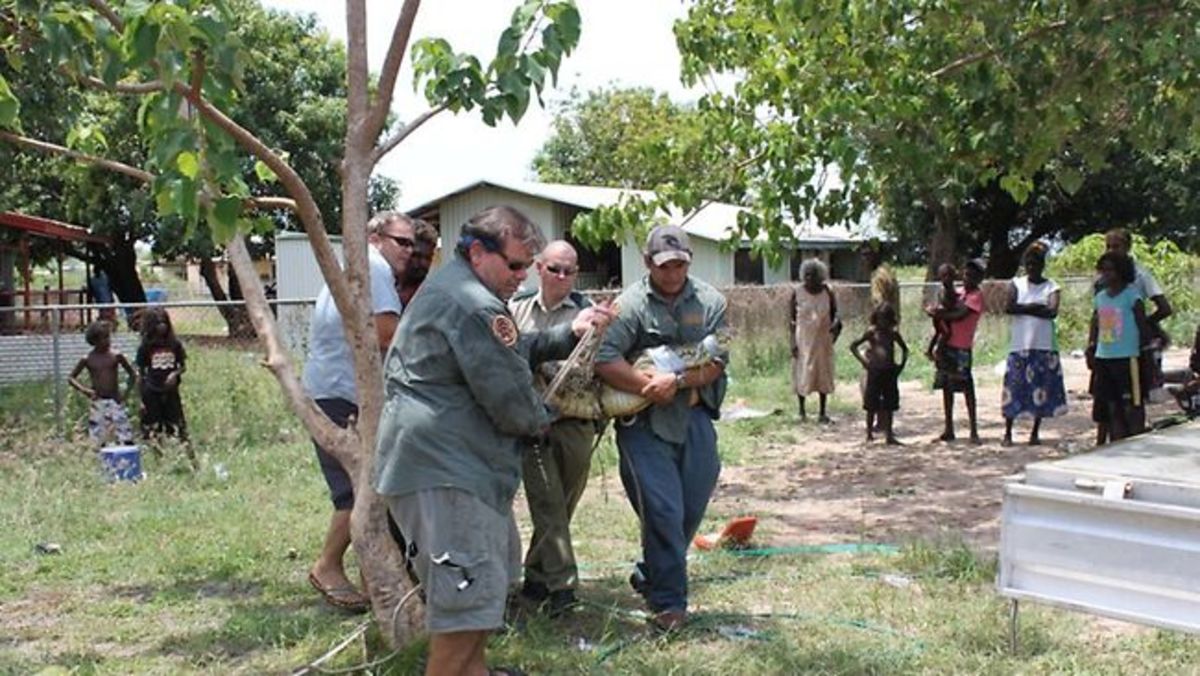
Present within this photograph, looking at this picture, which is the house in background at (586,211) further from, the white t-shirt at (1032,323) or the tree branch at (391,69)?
the tree branch at (391,69)

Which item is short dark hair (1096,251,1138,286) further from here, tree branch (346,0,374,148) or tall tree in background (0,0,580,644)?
tree branch (346,0,374,148)

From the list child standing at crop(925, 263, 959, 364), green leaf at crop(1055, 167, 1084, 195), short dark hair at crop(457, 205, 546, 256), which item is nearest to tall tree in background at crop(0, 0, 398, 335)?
child standing at crop(925, 263, 959, 364)

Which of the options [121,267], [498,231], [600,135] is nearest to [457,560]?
[498,231]

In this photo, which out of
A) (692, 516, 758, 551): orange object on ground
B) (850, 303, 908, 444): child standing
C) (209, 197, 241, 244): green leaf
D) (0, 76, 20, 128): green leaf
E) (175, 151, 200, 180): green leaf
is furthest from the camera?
(850, 303, 908, 444): child standing

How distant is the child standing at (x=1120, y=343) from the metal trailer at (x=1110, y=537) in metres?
4.19

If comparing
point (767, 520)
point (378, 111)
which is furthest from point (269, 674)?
point (767, 520)

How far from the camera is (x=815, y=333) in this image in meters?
11.7

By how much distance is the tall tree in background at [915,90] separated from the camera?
305 inches

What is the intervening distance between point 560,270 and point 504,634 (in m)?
1.55

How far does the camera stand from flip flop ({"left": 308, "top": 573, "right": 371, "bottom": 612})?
17.9ft

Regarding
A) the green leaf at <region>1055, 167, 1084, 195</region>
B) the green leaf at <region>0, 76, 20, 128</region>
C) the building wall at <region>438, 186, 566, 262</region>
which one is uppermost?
the building wall at <region>438, 186, 566, 262</region>

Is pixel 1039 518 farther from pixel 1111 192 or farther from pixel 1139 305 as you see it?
pixel 1111 192

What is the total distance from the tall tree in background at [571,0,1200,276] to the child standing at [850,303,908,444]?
6.04 ft

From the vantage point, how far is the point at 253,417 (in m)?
10.9
